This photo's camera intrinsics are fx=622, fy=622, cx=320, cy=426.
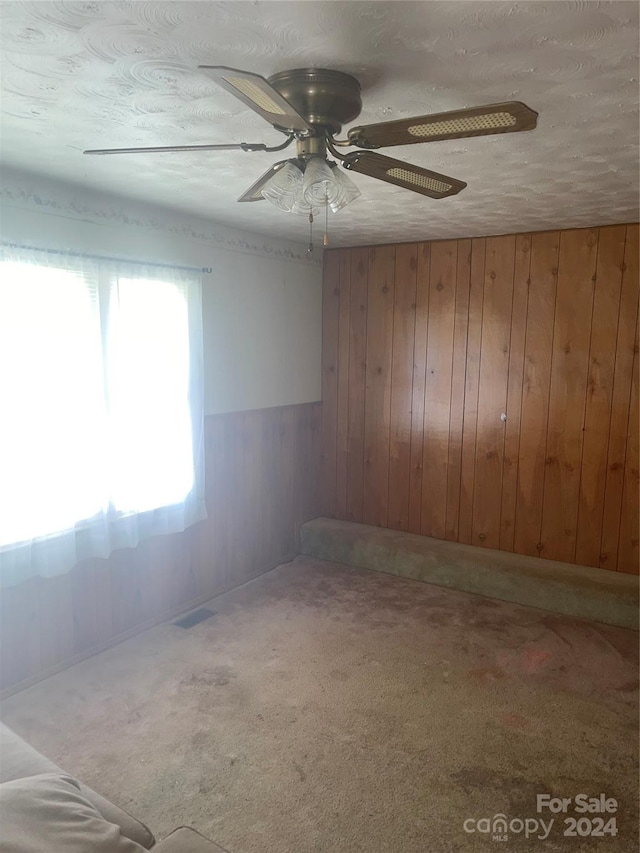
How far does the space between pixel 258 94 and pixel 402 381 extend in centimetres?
329

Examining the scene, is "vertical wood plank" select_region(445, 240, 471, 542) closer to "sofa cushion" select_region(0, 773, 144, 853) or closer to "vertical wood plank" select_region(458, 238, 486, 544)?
"vertical wood plank" select_region(458, 238, 486, 544)

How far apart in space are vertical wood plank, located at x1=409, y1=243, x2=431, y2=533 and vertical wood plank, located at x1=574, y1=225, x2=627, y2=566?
1079mm

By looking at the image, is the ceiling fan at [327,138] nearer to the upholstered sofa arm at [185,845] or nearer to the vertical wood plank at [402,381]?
the upholstered sofa arm at [185,845]

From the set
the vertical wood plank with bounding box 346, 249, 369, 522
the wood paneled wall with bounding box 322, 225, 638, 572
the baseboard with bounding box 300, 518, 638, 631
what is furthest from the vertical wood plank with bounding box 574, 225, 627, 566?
the vertical wood plank with bounding box 346, 249, 369, 522

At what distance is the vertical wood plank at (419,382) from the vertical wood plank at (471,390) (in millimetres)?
310

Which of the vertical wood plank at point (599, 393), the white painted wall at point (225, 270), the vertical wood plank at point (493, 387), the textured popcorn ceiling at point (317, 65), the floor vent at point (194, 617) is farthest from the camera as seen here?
the vertical wood plank at point (493, 387)

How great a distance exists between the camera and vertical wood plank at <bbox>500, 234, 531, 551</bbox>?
3947mm

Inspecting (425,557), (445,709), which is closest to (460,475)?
(425,557)

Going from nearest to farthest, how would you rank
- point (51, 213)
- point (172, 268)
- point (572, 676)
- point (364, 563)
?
point (51, 213)
point (572, 676)
point (172, 268)
point (364, 563)

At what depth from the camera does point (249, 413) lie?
4.13m

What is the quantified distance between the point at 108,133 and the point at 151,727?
232cm

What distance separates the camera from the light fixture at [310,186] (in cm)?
159

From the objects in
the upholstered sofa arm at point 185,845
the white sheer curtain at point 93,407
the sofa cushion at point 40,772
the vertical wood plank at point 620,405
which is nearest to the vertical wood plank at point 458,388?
the vertical wood plank at point 620,405

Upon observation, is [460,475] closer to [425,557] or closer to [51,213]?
[425,557]
